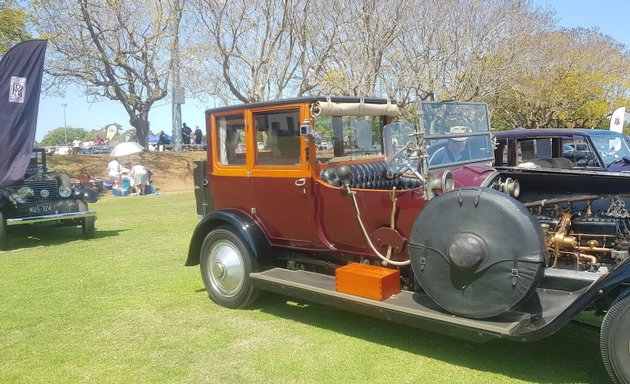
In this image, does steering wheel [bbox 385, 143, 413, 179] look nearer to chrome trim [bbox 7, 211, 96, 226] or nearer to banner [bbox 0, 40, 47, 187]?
banner [bbox 0, 40, 47, 187]

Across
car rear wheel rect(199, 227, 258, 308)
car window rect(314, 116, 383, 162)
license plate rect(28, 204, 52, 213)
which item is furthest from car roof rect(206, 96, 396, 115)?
license plate rect(28, 204, 52, 213)

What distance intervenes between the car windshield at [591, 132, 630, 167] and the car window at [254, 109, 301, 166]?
645cm

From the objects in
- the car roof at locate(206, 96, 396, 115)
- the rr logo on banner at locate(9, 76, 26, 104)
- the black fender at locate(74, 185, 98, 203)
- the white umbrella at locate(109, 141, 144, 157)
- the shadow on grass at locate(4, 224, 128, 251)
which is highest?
the rr logo on banner at locate(9, 76, 26, 104)

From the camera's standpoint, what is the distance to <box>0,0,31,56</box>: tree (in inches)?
700

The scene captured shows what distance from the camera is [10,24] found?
58.7 feet

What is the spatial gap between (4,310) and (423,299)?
4.09m

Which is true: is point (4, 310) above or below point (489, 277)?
below

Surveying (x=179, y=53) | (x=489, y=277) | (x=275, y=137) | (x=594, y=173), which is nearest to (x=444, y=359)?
(x=489, y=277)

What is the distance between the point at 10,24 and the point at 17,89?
1198 cm

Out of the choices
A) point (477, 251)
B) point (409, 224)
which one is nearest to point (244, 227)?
point (409, 224)

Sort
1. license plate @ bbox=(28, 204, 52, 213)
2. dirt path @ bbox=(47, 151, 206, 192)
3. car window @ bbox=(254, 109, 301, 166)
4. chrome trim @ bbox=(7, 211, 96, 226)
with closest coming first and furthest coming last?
car window @ bbox=(254, 109, 301, 166), chrome trim @ bbox=(7, 211, 96, 226), license plate @ bbox=(28, 204, 52, 213), dirt path @ bbox=(47, 151, 206, 192)

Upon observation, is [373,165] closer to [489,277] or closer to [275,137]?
[275,137]

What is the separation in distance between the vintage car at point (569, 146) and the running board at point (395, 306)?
18.2 ft

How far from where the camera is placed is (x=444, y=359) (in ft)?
12.4
